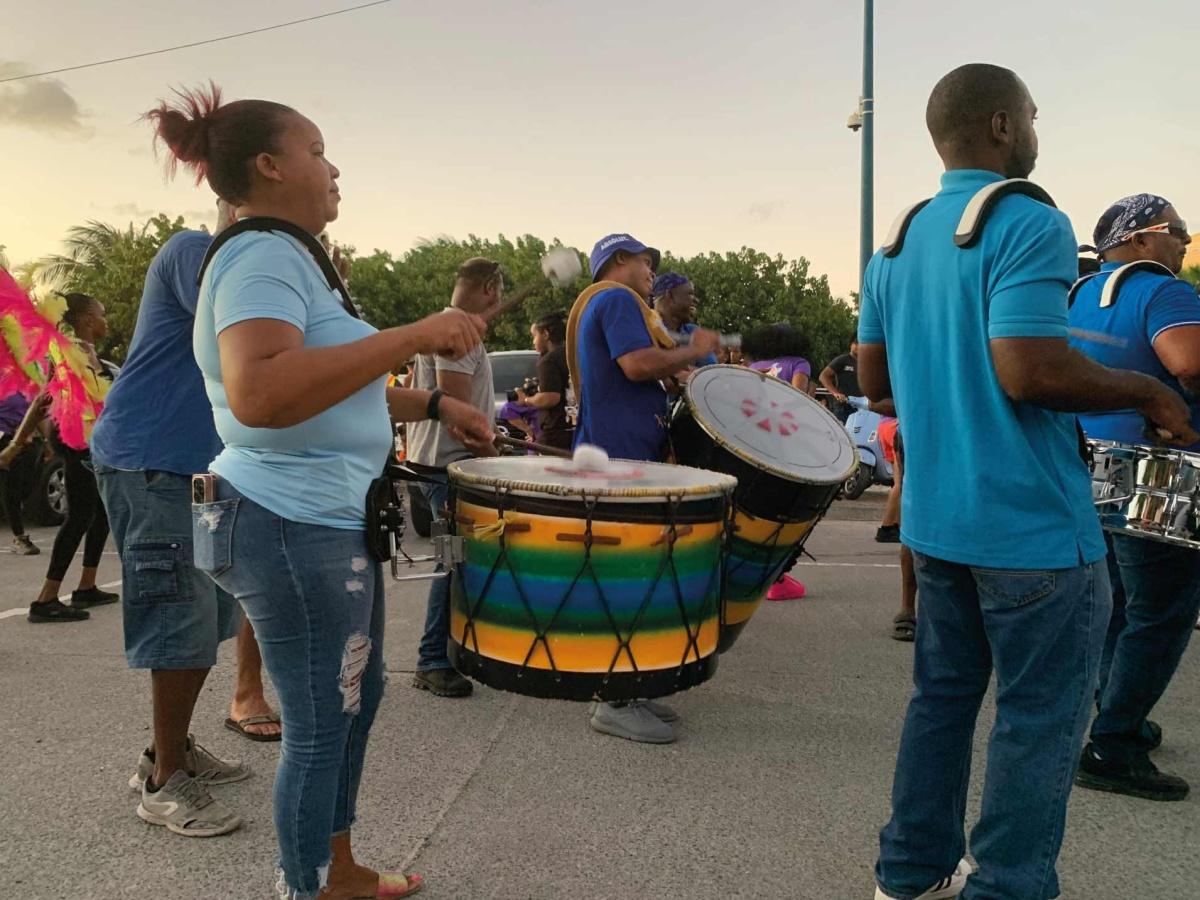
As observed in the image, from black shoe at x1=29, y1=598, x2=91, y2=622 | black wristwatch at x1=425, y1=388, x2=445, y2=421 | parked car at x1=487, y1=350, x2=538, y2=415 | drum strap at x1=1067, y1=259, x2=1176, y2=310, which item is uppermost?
drum strap at x1=1067, y1=259, x2=1176, y2=310

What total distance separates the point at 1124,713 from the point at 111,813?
3257mm

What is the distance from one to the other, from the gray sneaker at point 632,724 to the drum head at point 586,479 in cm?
118

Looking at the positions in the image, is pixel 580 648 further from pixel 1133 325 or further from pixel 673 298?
pixel 673 298

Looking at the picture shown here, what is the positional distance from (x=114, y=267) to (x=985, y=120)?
3364 cm

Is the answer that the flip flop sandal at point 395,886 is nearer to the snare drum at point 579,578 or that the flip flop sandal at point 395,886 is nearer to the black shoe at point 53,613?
→ the snare drum at point 579,578

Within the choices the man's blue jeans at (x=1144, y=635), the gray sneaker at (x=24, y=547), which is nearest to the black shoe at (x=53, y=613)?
the gray sneaker at (x=24, y=547)

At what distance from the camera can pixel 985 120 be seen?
222 cm

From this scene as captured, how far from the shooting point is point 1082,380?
6.52 feet

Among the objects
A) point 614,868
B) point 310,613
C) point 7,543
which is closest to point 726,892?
point 614,868

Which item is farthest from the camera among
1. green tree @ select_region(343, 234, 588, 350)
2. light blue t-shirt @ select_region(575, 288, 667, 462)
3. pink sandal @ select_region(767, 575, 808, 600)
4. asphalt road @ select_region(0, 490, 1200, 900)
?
green tree @ select_region(343, 234, 588, 350)

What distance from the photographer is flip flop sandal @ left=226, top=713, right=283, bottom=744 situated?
3654mm

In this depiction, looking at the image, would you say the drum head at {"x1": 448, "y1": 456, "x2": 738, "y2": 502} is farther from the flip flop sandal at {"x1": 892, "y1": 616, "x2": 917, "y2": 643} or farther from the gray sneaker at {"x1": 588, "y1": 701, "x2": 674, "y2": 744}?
the flip flop sandal at {"x1": 892, "y1": 616, "x2": 917, "y2": 643}

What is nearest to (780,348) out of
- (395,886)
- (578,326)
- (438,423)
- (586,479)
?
(438,423)

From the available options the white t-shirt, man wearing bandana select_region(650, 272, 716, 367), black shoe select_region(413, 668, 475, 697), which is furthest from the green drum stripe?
man wearing bandana select_region(650, 272, 716, 367)
